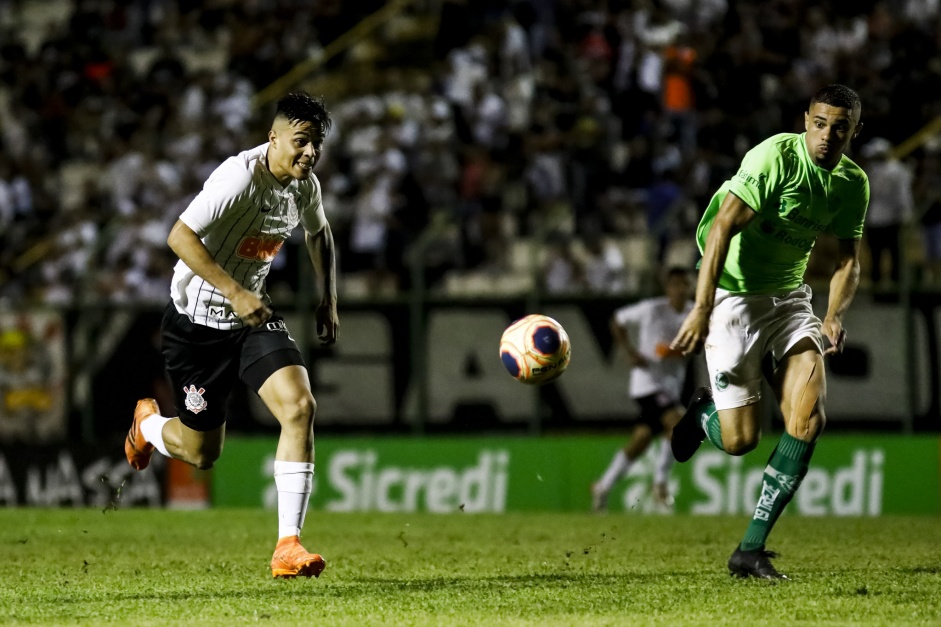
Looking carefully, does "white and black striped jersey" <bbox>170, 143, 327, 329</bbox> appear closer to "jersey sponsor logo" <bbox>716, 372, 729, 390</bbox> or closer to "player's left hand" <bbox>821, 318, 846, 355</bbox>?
"jersey sponsor logo" <bbox>716, 372, 729, 390</bbox>

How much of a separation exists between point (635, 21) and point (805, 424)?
12.5 m

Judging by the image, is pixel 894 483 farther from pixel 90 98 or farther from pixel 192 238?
pixel 90 98

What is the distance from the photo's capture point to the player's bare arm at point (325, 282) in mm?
8578

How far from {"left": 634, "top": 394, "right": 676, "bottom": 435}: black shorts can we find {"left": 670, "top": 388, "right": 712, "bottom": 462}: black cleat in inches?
217

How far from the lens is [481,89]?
19.4 metres

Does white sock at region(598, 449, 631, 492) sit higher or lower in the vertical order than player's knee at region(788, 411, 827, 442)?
lower

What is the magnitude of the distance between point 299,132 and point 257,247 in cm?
71

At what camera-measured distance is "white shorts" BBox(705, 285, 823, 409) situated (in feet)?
26.7

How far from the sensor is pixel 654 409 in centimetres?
1470

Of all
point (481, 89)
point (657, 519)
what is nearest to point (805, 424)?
point (657, 519)

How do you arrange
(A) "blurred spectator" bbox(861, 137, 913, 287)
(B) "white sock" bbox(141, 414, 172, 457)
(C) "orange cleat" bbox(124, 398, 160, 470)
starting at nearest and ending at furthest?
(B) "white sock" bbox(141, 414, 172, 457)
(C) "orange cleat" bbox(124, 398, 160, 470)
(A) "blurred spectator" bbox(861, 137, 913, 287)

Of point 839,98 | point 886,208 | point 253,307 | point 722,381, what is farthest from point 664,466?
point 253,307

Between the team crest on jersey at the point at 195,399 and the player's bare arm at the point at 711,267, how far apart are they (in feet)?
8.81

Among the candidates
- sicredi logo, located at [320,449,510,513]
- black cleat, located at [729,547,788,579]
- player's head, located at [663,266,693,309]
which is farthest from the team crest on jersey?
sicredi logo, located at [320,449,510,513]
